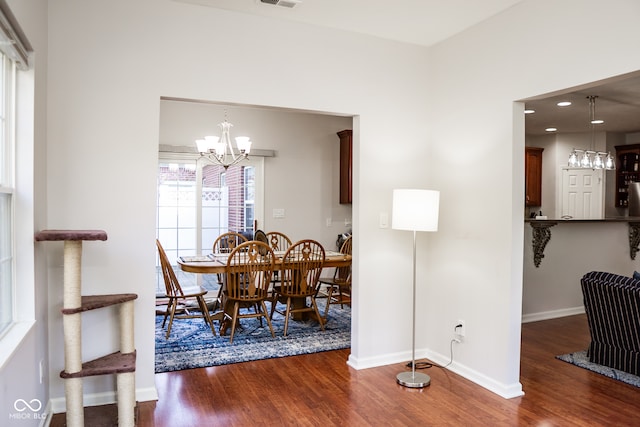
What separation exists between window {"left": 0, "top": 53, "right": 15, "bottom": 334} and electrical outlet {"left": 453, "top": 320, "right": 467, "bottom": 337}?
2.90m

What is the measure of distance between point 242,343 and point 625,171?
708cm

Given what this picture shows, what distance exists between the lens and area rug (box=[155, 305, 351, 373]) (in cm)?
385

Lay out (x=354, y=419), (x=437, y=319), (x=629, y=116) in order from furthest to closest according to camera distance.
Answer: (x=629, y=116) → (x=437, y=319) → (x=354, y=419)

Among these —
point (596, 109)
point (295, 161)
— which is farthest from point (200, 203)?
point (596, 109)

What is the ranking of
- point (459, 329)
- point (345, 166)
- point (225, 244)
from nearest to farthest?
point (459, 329) < point (225, 244) < point (345, 166)

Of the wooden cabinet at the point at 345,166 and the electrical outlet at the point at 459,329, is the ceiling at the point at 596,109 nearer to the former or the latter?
the electrical outlet at the point at 459,329

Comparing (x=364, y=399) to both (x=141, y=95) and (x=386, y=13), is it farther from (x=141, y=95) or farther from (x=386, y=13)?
(x=386, y=13)

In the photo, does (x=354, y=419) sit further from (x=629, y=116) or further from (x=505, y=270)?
(x=629, y=116)

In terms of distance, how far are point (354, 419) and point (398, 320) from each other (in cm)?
119

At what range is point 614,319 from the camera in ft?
12.1

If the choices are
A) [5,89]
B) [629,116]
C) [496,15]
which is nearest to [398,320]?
[496,15]

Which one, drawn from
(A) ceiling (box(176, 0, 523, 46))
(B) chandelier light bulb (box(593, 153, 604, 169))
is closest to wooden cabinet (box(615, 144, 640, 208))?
(B) chandelier light bulb (box(593, 153, 604, 169))

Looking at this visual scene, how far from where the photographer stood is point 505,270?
3.24 m

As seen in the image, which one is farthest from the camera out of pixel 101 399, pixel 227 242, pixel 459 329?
pixel 227 242
